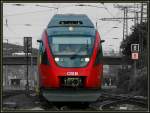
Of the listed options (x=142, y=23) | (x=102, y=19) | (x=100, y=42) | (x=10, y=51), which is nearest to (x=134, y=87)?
(x=102, y=19)

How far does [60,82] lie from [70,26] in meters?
2.65

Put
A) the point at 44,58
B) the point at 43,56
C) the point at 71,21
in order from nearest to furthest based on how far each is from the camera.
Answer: the point at 44,58 → the point at 43,56 → the point at 71,21

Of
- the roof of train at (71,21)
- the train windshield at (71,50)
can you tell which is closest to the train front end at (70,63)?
the train windshield at (71,50)

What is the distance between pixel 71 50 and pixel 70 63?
0.65 metres

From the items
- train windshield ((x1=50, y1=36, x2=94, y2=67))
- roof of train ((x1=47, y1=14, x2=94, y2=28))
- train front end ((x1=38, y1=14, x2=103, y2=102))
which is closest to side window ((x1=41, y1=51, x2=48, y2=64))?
train front end ((x1=38, y1=14, x2=103, y2=102))

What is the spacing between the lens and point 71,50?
20.3 metres

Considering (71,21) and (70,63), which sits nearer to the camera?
(70,63)

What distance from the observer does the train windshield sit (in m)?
20.0

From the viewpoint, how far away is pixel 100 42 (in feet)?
69.5

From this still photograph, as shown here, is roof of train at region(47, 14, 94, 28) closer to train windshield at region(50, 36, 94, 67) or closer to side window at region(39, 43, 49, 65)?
train windshield at region(50, 36, 94, 67)

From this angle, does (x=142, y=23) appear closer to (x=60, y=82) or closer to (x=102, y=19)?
(x=102, y=19)

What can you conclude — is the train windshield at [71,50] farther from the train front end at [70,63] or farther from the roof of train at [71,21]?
the roof of train at [71,21]

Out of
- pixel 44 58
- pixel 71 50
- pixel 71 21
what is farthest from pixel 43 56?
pixel 71 21

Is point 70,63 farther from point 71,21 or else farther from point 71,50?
point 71,21
